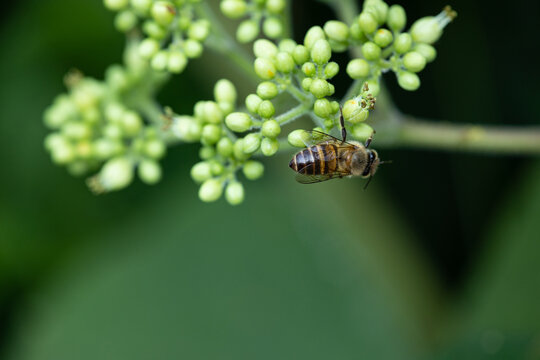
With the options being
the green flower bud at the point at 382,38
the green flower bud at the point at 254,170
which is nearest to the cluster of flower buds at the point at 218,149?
the green flower bud at the point at 254,170

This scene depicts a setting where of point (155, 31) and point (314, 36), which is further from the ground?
point (155, 31)

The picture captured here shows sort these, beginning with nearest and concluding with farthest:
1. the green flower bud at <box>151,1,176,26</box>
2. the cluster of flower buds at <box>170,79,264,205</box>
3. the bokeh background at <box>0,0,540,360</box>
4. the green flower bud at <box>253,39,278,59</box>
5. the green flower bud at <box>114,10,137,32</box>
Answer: the green flower bud at <box>253,39,278,59</box>
the cluster of flower buds at <box>170,79,264,205</box>
the green flower bud at <box>151,1,176,26</box>
the green flower bud at <box>114,10,137,32</box>
the bokeh background at <box>0,0,540,360</box>

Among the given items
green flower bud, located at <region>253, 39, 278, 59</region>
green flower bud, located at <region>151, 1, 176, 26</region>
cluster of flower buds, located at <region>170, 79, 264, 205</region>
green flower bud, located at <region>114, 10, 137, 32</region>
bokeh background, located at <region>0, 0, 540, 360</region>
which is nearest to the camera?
green flower bud, located at <region>253, 39, 278, 59</region>

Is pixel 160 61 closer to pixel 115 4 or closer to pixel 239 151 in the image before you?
pixel 115 4

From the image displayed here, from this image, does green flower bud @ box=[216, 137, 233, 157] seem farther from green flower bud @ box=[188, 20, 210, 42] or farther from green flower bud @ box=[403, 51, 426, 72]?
green flower bud @ box=[403, 51, 426, 72]

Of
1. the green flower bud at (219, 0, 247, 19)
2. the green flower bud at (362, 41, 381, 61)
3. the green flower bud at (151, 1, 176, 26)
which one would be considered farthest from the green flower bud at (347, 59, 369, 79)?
the green flower bud at (151, 1, 176, 26)

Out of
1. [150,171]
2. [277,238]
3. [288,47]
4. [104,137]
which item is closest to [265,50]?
[288,47]

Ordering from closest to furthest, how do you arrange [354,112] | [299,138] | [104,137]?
[354,112] → [299,138] → [104,137]
